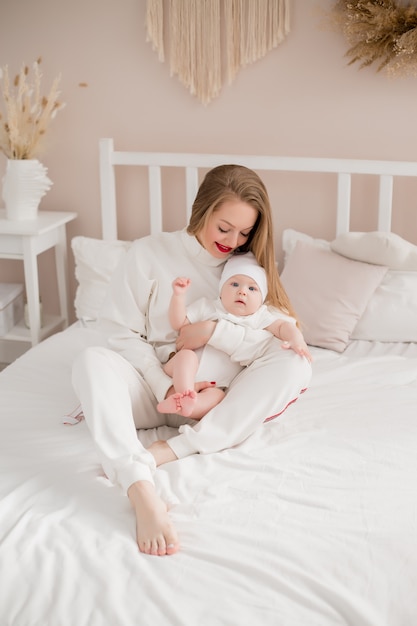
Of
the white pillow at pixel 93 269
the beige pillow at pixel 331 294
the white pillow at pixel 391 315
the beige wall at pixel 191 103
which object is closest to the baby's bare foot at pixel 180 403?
the beige pillow at pixel 331 294

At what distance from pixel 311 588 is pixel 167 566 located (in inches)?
9.1

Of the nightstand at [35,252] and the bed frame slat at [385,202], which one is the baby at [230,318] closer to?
the bed frame slat at [385,202]

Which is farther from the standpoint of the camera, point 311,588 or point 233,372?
point 233,372

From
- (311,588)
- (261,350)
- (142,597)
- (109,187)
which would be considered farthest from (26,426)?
(109,187)

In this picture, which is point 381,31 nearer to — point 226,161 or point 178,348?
point 226,161

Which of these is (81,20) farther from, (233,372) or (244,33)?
(233,372)

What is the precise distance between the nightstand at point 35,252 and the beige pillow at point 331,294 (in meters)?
0.85

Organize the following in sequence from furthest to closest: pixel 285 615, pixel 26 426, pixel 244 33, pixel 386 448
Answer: pixel 244 33, pixel 26 426, pixel 386 448, pixel 285 615

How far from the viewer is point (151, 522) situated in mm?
1367

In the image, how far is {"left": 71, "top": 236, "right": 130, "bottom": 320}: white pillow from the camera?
262 centimetres

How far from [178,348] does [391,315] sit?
0.76 m

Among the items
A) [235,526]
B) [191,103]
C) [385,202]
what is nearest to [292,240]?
[385,202]

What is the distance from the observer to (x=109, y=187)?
2754 millimetres

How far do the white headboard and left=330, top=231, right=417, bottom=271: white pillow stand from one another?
18 centimetres
